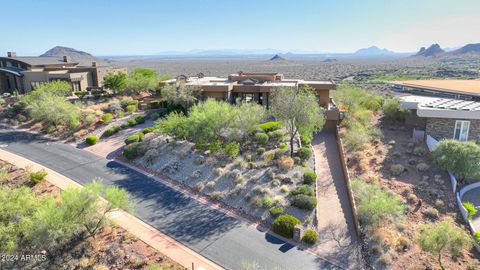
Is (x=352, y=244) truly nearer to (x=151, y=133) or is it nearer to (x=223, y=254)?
(x=223, y=254)

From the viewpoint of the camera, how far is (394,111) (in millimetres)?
38469

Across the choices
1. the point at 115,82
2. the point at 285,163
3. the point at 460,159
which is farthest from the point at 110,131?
the point at 460,159

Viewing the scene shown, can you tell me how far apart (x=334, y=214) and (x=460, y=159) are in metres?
12.4

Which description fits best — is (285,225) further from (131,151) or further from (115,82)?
(115,82)

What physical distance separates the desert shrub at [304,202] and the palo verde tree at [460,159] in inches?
501

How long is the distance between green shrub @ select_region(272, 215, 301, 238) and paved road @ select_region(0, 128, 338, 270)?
0.56 meters

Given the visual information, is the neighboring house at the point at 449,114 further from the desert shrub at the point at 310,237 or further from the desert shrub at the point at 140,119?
the desert shrub at the point at 140,119

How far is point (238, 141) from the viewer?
3155 cm

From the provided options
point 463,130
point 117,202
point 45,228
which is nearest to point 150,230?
point 117,202

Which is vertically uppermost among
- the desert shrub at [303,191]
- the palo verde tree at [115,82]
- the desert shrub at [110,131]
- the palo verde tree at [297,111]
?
the palo verde tree at [115,82]

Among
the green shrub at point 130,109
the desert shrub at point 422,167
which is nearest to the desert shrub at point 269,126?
the desert shrub at point 422,167

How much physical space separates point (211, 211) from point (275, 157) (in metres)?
8.98

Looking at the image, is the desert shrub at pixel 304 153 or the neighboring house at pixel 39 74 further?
the neighboring house at pixel 39 74

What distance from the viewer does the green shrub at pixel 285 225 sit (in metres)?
19.7
